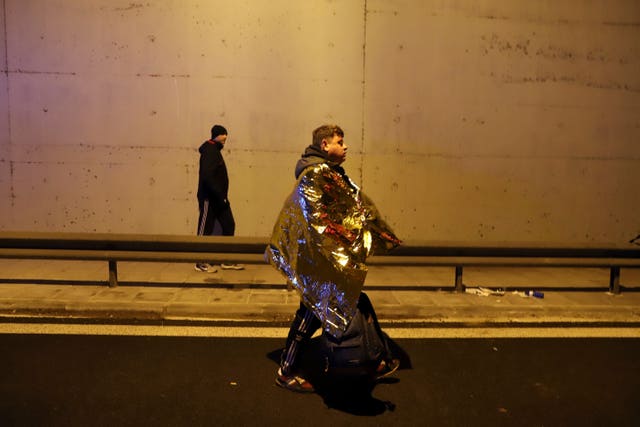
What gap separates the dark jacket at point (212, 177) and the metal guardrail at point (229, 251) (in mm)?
784

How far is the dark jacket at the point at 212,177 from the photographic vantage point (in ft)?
22.2

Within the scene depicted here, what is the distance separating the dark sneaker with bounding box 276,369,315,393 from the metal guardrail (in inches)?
90.0

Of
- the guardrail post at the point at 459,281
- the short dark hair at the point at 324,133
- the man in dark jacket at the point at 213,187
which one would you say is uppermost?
the short dark hair at the point at 324,133

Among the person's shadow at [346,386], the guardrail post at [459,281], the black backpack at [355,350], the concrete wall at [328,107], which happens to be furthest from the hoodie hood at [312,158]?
the concrete wall at [328,107]

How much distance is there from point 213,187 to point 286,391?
348 cm

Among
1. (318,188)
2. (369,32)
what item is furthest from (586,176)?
(318,188)

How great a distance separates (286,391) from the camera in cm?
383

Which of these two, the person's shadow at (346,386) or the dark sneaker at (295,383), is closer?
the person's shadow at (346,386)

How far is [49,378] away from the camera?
3.92m

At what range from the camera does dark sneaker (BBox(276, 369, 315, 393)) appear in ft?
12.5

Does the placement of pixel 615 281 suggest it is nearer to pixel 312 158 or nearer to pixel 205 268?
pixel 312 158

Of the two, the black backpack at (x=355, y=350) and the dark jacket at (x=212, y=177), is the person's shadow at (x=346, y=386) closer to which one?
the black backpack at (x=355, y=350)

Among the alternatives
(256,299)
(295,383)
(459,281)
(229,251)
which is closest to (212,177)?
(229,251)

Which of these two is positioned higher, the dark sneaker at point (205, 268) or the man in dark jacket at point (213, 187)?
the man in dark jacket at point (213, 187)
